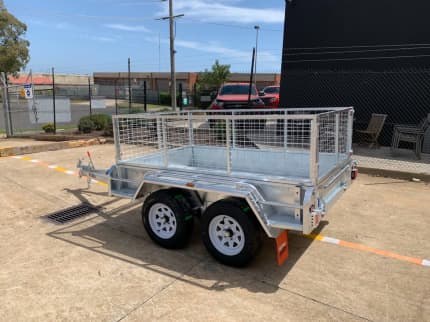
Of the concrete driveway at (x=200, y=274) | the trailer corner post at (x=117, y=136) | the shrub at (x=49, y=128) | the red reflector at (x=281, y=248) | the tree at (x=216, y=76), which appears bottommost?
the concrete driveway at (x=200, y=274)

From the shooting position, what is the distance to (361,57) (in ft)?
32.7

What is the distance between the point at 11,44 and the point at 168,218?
1874 inches

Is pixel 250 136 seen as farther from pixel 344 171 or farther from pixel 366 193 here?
pixel 366 193

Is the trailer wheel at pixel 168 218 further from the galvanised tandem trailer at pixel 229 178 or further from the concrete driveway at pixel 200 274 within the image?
the concrete driveway at pixel 200 274

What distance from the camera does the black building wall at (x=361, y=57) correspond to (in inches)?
362

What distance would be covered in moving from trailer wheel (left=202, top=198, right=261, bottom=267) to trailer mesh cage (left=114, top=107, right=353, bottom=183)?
49 cm

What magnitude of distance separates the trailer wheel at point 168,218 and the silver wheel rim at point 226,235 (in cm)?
36

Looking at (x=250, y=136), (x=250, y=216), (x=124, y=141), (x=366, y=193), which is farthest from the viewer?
(x=366, y=193)

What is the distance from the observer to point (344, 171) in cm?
425

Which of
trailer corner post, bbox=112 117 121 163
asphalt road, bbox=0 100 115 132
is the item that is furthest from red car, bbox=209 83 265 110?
trailer corner post, bbox=112 117 121 163

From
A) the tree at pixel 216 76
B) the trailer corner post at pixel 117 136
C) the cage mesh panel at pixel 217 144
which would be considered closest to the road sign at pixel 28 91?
the cage mesh panel at pixel 217 144

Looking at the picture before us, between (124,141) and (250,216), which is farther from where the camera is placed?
(124,141)

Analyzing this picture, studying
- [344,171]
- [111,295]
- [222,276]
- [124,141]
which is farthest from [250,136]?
[111,295]

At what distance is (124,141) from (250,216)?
2199 mm
